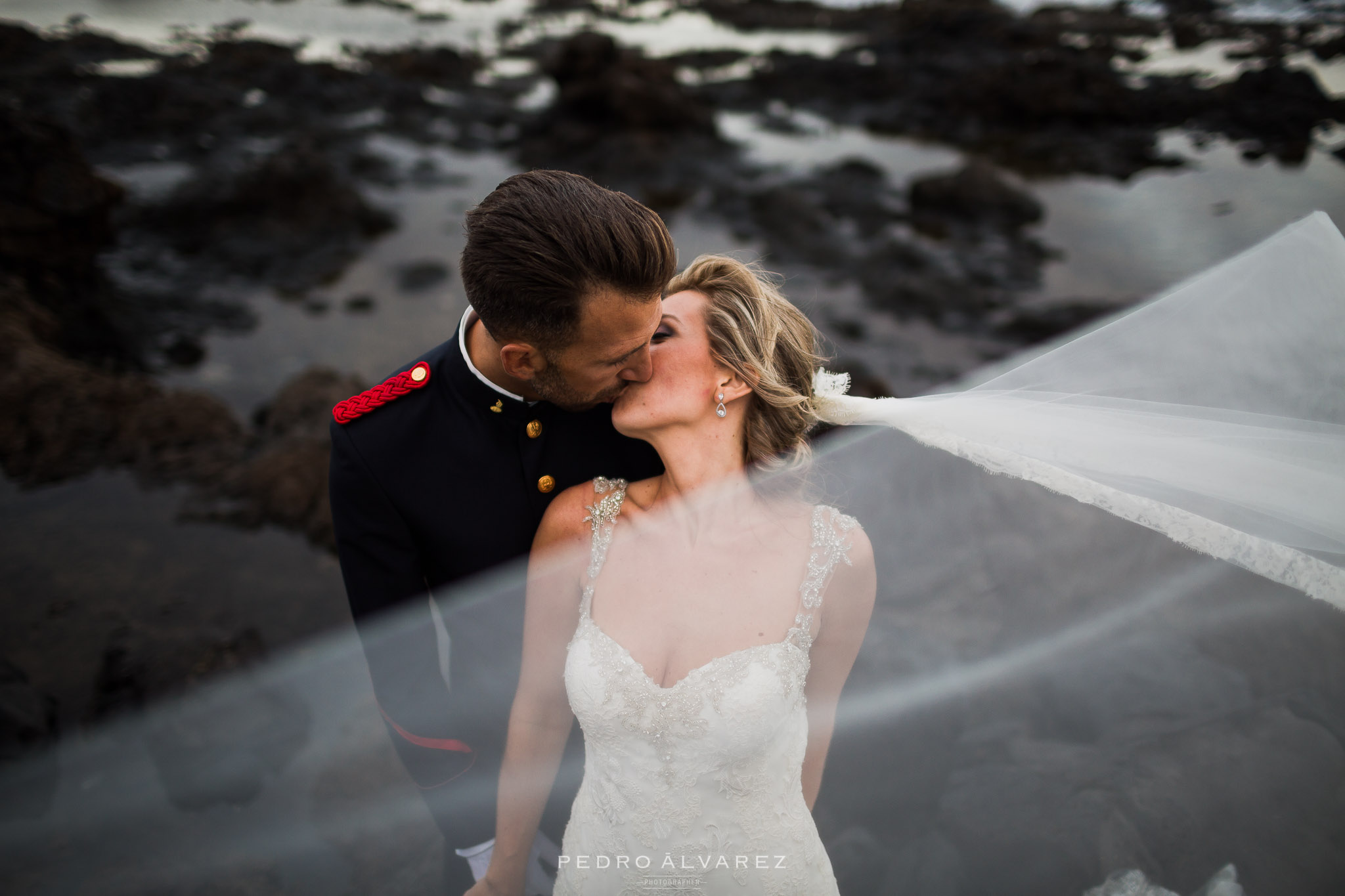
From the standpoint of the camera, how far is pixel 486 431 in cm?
197

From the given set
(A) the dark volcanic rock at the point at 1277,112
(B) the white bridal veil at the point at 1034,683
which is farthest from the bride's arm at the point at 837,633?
(A) the dark volcanic rock at the point at 1277,112

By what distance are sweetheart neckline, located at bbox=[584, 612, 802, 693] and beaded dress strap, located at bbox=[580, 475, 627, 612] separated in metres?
0.13

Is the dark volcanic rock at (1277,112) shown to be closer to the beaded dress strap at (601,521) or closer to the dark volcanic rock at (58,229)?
the beaded dress strap at (601,521)

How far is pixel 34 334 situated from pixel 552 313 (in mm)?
7153

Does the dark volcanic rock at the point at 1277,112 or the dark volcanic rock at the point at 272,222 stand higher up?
the dark volcanic rock at the point at 1277,112

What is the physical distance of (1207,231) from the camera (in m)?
7.55

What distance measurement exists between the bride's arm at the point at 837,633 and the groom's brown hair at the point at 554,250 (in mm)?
992

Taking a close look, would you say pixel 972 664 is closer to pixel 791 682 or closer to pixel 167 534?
pixel 791 682

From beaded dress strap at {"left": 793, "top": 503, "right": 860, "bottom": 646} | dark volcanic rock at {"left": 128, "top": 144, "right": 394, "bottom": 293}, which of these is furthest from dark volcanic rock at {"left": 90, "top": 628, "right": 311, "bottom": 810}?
dark volcanic rock at {"left": 128, "top": 144, "right": 394, "bottom": 293}

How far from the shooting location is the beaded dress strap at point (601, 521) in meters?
1.90

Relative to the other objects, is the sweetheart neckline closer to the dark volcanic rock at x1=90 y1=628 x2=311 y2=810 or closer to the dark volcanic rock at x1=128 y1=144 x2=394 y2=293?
the dark volcanic rock at x1=90 y1=628 x2=311 y2=810

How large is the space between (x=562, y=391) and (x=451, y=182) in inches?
428


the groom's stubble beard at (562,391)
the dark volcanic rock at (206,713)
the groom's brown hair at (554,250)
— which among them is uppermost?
the groom's brown hair at (554,250)

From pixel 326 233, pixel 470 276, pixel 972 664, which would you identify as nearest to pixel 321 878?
pixel 470 276
